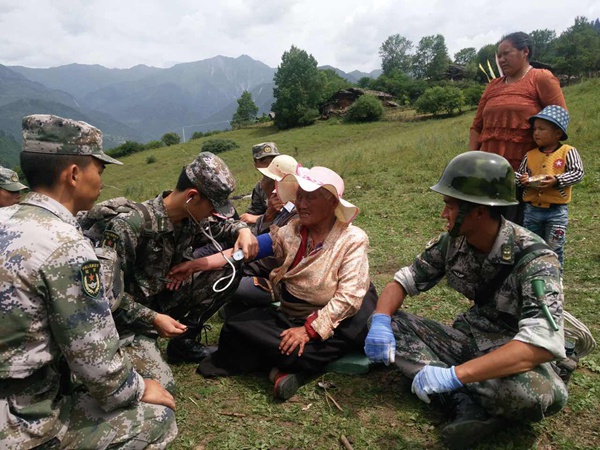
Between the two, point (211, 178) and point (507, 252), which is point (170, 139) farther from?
point (507, 252)

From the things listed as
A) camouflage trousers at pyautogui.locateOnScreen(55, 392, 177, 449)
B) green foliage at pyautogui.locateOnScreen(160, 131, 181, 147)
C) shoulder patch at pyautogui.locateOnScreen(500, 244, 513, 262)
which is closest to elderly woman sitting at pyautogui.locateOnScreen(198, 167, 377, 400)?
camouflage trousers at pyautogui.locateOnScreen(55, 392, 177, 449)

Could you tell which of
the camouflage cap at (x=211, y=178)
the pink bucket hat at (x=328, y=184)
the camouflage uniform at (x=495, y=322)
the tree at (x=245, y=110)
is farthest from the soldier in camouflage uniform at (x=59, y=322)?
the tree at (x=245, y=110)

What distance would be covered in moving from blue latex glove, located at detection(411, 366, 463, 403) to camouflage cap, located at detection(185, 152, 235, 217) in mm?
1744

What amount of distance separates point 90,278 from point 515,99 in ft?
12.2

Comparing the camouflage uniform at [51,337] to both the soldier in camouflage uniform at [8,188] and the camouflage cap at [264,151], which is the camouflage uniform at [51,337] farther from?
the camouflage cap at [264,151]

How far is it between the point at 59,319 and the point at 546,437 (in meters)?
2.62

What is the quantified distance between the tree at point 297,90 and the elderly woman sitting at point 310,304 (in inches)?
1730

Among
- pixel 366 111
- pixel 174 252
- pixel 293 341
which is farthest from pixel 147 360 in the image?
pixel 366 111

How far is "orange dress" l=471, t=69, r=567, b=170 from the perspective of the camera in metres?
3.63

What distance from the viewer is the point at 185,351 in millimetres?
3451

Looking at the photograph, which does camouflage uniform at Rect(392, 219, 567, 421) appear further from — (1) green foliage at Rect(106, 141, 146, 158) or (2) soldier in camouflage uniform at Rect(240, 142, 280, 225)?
(1) green foliage at Rect(106, 141, 146, 158)

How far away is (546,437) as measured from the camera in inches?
92.0

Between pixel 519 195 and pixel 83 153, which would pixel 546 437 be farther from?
pixel 83 153

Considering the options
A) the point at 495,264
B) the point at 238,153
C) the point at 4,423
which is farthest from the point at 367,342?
the point at 238,153
